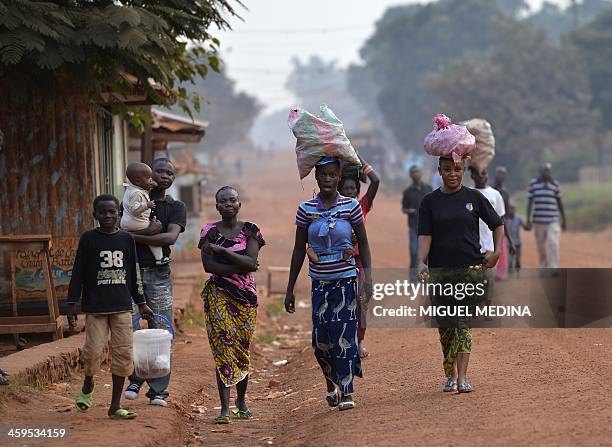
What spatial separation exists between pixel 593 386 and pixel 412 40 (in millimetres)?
73559

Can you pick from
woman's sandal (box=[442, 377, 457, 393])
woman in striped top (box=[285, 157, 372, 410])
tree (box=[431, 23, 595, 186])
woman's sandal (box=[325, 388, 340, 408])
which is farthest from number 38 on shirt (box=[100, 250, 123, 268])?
tree (box=[431, 23, 595, 186])

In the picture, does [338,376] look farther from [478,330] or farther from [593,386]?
[478,330]

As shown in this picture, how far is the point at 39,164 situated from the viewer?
1168 cm

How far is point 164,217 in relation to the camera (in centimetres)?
889

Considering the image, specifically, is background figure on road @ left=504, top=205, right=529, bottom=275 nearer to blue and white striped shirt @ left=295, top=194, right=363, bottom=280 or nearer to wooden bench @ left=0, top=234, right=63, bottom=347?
wooden bench @ left=0, top=234, right=63, bottom=347

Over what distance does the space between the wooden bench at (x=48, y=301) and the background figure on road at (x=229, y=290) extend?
260 centimetres

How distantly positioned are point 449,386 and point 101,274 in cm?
284

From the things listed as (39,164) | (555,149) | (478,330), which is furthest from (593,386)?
(555,149)

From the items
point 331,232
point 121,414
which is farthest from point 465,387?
point 121,414

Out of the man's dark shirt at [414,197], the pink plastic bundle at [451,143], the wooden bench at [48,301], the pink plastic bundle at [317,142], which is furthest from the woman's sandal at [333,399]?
the man's dark shirt at [414,197]

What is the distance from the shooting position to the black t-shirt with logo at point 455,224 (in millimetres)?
8000

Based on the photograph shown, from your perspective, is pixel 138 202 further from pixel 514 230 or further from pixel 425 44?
pixel 425 44

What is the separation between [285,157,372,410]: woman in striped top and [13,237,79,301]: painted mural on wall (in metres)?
4.38

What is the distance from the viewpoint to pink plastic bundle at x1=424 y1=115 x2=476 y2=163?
26.7 ft
